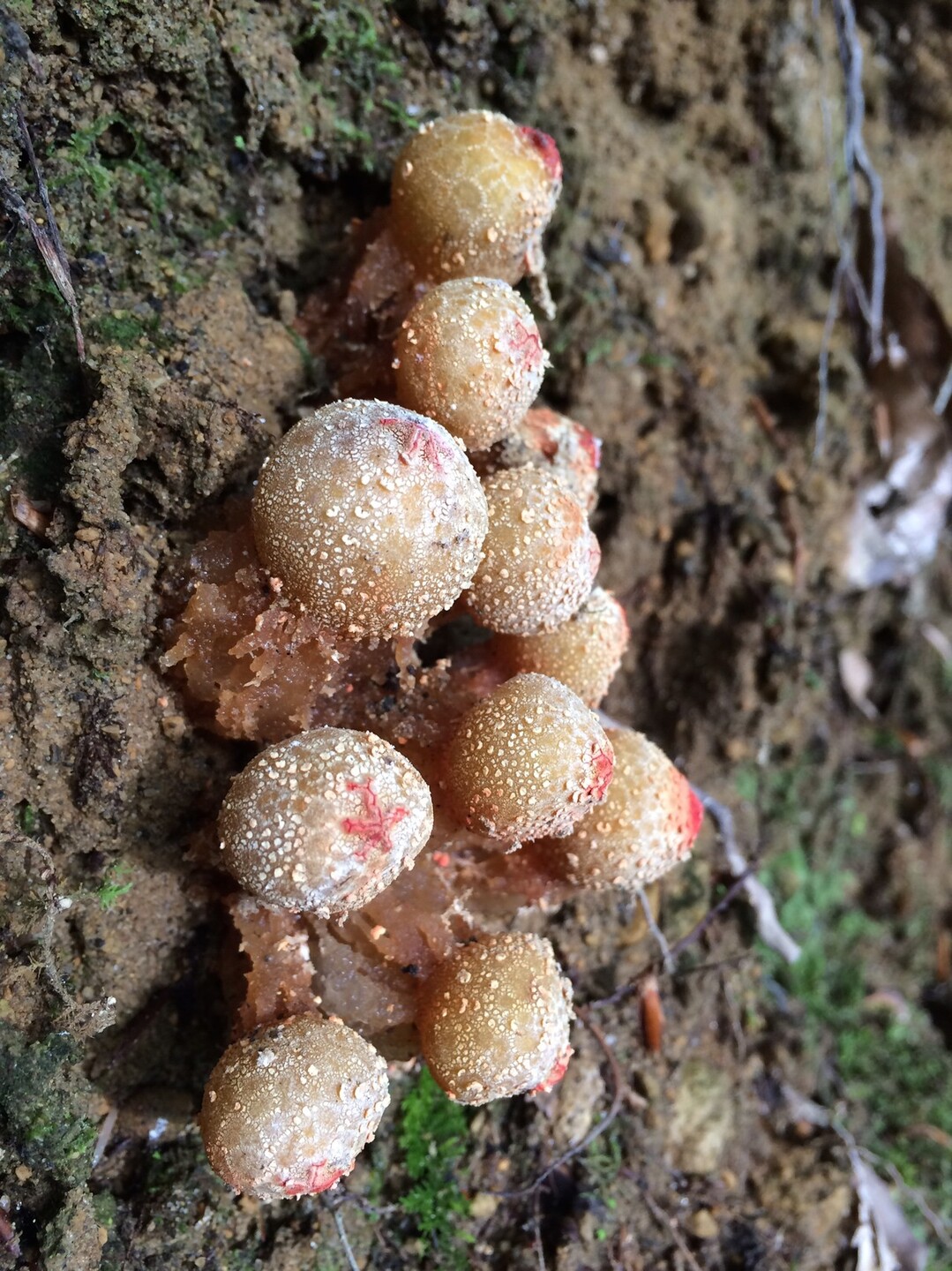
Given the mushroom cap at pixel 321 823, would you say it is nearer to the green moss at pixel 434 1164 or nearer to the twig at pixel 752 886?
the green moss at pixel 434 1164

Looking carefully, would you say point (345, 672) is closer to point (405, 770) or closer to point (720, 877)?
point (405, 770)

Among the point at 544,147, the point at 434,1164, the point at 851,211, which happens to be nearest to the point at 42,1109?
the point at 434,1164

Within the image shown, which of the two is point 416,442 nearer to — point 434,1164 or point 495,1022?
point 495,1022

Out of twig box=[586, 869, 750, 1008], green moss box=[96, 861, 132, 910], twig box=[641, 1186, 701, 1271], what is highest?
green moss box=[96, 861, 132, 910]

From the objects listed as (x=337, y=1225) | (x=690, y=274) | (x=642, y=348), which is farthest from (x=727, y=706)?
(x=337, y=1225)

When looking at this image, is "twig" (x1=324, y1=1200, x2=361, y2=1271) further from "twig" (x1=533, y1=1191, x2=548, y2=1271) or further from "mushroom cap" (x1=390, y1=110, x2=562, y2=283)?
"mushroom cap" (x1=390, y1=110, x2=562, y2=283)

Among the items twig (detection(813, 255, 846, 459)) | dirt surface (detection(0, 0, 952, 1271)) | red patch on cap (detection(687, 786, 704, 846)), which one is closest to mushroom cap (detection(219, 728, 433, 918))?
dirt surface (detection(0, 0, 952, 1271))
